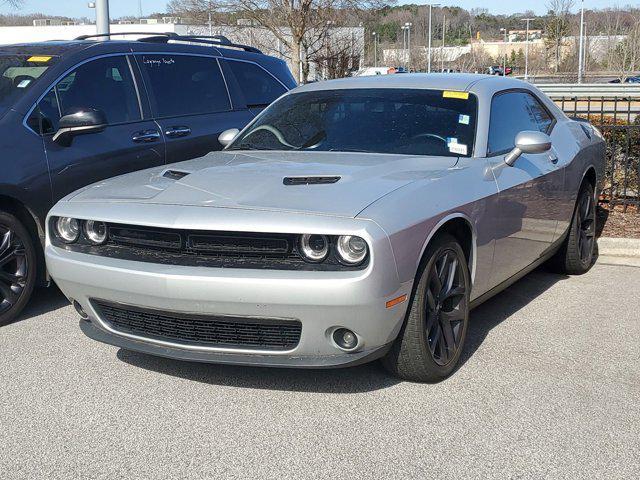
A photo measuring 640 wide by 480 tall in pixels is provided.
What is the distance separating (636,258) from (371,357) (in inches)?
170

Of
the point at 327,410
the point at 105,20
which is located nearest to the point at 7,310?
the point at 327,410

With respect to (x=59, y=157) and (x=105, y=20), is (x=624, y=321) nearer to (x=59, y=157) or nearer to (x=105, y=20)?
(x=59, y=157)

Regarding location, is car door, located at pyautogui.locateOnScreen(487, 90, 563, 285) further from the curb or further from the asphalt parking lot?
the curb

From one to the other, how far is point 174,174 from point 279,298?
51.4 inches

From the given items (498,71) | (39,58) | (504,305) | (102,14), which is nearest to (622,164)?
(504,305)

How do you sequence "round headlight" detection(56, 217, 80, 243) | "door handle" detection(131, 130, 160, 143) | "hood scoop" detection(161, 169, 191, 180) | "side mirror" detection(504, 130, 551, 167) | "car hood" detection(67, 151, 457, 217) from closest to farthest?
"car hood" detection(67, 151, 457, 217) < "round headlight" detection(56, 217, 80, 243) < "hood scoop" detection(161, 169, 191, 180) < "side mirror" detection(504, 130, 551, 167) < "door handle" detection(131, 130, 160, 143)

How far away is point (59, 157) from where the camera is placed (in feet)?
18.7

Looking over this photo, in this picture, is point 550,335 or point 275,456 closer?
point 275,456

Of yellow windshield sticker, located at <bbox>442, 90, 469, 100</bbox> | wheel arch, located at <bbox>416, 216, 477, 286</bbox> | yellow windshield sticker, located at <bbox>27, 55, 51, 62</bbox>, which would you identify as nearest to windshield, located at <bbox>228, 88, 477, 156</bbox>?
Result: yellow windshield sticker, located at <bbox>442, 90, 469, 100</bbox>

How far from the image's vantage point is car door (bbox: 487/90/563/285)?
15.8 feet

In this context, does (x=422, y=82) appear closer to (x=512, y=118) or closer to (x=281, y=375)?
(x=512, y=118)

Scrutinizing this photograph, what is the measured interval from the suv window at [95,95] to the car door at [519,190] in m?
2.86

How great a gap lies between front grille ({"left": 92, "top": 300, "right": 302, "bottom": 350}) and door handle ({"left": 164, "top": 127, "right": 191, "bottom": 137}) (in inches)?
A: 108

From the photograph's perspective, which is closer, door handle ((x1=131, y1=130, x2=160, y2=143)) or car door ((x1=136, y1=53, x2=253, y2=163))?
door handle ((x1=131, y1=130, x2=160, y2=143))
